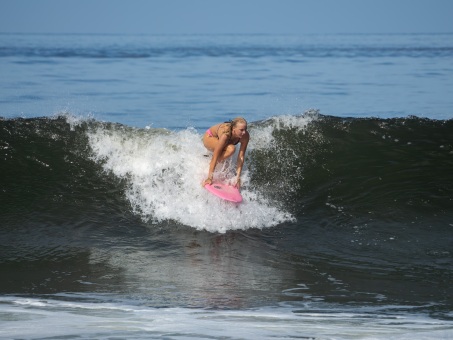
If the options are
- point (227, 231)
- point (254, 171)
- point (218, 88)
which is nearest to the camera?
point (227, 231)

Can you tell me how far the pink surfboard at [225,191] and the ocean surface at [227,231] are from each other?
0.62ft

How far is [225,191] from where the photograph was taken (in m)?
9.12

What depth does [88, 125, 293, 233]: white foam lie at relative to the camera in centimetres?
911

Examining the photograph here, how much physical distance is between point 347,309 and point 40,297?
102 inches

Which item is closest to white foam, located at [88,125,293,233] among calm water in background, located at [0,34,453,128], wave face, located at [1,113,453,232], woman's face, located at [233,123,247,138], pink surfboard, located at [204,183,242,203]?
wave face, located at [1,113,453,232]

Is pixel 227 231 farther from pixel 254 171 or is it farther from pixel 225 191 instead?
pixel 254 171

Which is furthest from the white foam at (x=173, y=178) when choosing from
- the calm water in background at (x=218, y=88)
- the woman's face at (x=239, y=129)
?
the calm water in background at (x=218, y=88)

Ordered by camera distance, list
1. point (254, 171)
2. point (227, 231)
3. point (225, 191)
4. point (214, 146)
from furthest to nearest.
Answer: point (254, 171) < point (214, 146) < point (225, 191) < point (227, 231)

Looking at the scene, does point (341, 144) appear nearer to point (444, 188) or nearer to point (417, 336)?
point (444, 188)

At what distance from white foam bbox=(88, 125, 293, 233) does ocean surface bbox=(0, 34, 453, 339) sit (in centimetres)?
3

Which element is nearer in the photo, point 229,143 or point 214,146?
point 229,143

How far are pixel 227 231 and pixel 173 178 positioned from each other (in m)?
1.66

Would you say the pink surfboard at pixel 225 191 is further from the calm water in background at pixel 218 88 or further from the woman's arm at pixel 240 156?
the calm water in background at pixel 218 88

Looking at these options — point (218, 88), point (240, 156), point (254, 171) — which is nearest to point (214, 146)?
point (240, 156)
